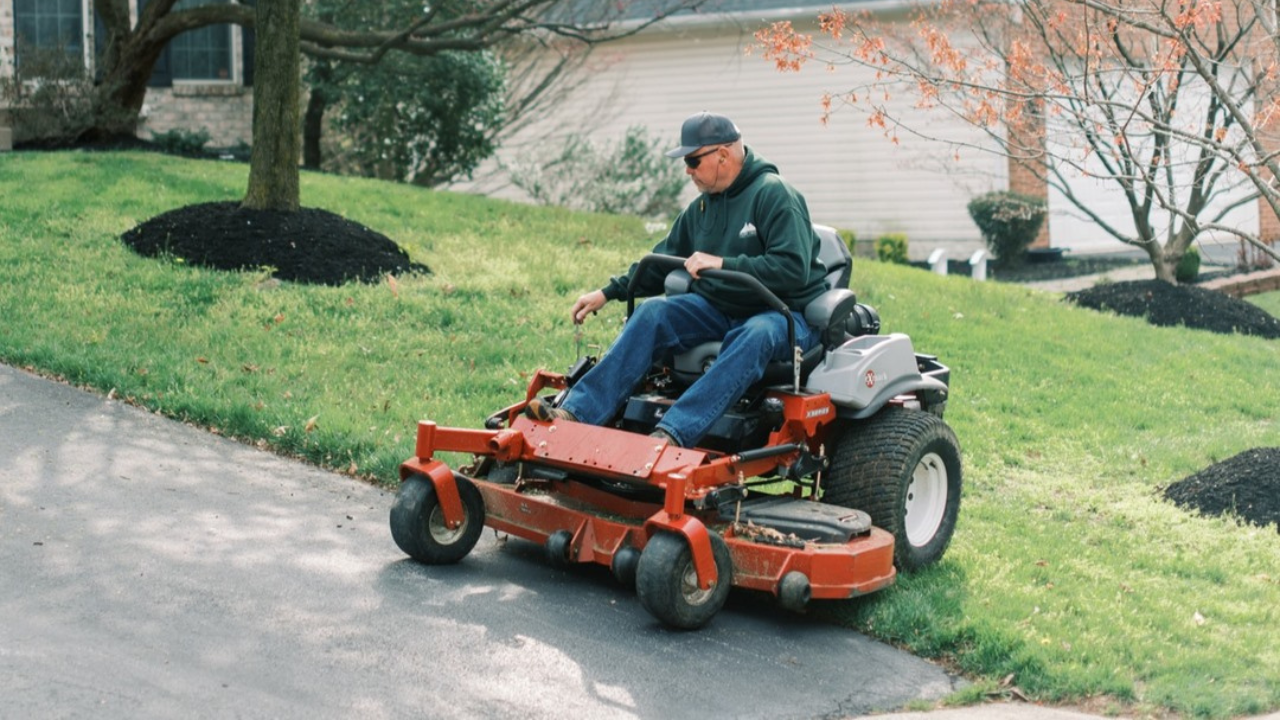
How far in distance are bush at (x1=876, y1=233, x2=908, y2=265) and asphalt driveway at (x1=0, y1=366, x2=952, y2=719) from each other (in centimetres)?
1387

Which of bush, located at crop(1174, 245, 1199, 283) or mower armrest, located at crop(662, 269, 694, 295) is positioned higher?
mower armrest, located at crop(662, 269, 694, 295)

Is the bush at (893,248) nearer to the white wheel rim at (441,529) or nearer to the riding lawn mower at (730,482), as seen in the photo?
the riding lawn mower at (730,482)

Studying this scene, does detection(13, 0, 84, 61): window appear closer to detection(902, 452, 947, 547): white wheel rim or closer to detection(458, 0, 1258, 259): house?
detection(458, 0, 1258, 259): house

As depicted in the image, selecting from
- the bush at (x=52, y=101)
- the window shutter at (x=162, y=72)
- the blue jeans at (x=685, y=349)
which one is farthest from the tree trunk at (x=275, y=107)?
the window shutter at (x=162, y=72)

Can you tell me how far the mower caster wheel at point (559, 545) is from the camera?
5.79 m

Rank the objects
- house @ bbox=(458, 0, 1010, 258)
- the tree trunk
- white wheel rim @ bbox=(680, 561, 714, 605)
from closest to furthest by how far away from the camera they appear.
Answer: white wheel rim @ bbox=(680, 561, 714, 605) < the tree trunk < house @ bbox=(458, 0, 1010, 258)

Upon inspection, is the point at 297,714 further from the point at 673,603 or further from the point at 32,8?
the point at 32,8

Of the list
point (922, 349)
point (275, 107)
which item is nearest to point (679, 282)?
point (922, 349)

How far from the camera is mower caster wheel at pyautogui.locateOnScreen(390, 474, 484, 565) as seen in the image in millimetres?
5957

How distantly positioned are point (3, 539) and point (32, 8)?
1371 centimetres

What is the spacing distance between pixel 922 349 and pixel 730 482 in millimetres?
5510

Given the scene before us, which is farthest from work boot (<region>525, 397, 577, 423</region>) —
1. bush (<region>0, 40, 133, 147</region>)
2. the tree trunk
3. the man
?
bush (<region>0, 40, 133, 147</region>)

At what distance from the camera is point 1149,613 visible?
6.04 meters

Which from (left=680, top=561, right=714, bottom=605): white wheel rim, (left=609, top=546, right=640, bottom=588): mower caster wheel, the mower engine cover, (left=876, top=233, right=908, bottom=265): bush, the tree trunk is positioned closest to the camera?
(left=680, top=561, right=714, bottom=605): white wheel rim
